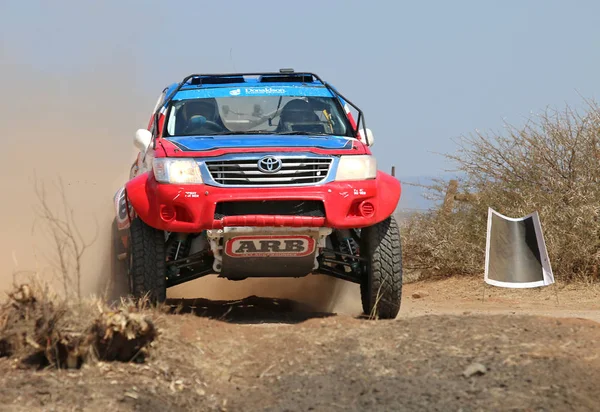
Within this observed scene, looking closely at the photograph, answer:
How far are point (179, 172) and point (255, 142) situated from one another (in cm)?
71

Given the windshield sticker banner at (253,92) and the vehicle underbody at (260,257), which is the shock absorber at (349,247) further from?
the windshield sticker banner at (253,92)

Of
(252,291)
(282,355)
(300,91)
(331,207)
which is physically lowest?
(252,291)

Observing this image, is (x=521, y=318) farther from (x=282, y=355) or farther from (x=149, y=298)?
(x=149, y=298)

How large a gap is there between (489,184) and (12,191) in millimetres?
7265

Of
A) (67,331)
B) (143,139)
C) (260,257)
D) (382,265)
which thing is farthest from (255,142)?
(67,331)

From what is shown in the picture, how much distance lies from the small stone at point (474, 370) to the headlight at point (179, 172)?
2834mm

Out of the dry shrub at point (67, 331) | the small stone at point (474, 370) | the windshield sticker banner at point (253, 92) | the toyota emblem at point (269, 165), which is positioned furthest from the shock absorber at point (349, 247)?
the dry shrub at point (67, 331)

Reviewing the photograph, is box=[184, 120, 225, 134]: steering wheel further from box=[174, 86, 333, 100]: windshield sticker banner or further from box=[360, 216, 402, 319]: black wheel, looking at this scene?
box=[360, 216, 402, 319]: black wheel

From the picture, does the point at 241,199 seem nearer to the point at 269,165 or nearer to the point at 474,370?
the point at 269,165

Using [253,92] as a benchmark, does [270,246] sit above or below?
below

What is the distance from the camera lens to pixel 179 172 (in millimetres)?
7957

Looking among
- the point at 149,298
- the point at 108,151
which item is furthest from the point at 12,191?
the point at 149,298

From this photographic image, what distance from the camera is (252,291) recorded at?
1088 cm

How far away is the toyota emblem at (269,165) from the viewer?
8.00 m
